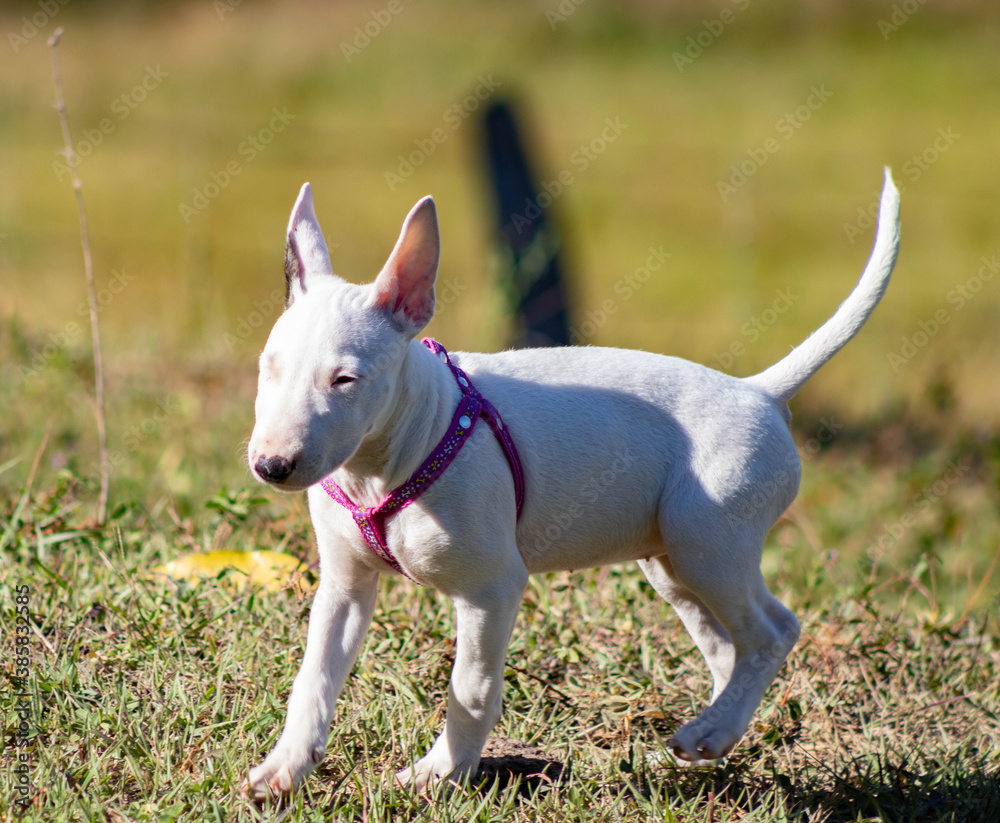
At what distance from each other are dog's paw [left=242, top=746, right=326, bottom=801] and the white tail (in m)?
1.65

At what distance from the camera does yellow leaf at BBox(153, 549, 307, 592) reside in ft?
12.8

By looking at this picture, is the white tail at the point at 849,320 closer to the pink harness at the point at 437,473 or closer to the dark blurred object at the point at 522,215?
the pink harness at the point at 437,473

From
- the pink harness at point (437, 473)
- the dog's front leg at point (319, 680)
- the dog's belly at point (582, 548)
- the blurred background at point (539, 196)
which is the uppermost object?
the pink harness at point (437, 473)

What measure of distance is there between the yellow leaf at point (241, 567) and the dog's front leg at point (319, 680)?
27.0 inches

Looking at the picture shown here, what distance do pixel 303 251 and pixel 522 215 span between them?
5.39m

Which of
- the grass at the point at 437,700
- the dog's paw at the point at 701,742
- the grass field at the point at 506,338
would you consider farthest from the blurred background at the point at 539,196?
the dog's paw at the point at 701,742

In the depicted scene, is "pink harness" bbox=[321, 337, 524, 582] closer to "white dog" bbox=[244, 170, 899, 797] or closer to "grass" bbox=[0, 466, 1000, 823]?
"white dog" bbox=[244, 170, 899, 797]

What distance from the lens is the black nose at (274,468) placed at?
8.32ft

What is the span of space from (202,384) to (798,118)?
1216cm

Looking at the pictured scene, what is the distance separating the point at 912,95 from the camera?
17.9m

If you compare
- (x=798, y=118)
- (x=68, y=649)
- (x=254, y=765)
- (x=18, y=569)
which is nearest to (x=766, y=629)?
(x=254, y=765)

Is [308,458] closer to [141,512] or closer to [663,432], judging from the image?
[663,432]

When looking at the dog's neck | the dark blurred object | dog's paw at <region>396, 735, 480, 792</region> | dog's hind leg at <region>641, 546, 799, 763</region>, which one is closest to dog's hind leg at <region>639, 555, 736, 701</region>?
dog's hind leg at <region>641, 546, 799, 763</region>

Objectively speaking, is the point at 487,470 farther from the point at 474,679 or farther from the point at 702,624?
the point at 702,624
